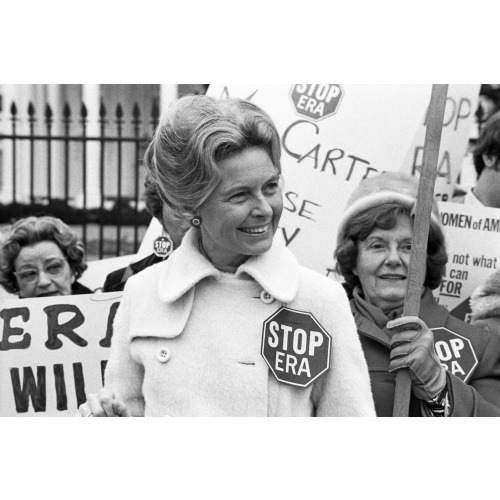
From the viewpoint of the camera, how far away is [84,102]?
347 cm

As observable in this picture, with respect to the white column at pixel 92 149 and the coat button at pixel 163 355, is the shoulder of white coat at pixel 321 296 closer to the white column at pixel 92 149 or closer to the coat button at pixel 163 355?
the coat button at pixel 163 355

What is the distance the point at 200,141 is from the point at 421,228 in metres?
0.87

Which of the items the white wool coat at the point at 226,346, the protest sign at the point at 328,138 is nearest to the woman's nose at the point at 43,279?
the white wool coat at the point at 226,346

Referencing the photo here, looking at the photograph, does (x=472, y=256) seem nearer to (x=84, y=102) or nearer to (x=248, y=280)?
(x=248, y=280)

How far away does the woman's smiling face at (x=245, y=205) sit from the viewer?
2799 mm

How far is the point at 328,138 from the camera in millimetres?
3428

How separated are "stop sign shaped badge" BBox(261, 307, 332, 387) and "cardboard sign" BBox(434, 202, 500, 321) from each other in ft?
2.09

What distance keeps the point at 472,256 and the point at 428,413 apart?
0.67 metres

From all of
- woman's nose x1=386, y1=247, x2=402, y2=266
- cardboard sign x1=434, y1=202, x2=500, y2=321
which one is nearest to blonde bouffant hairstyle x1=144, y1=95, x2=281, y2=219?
woman's nose x1=386, y1=247, x2=402, y2=266

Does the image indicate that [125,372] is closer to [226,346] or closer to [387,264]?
[226,346]

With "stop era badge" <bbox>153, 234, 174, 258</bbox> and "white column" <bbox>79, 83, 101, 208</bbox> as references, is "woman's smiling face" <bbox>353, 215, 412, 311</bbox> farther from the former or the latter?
"white column" <bbox>79, 83, 101, 208</bbox>

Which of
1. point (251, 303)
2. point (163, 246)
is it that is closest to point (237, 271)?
point (251, 303)

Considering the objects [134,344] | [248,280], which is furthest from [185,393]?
[248,280]

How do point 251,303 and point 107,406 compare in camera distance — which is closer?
point 107,406
